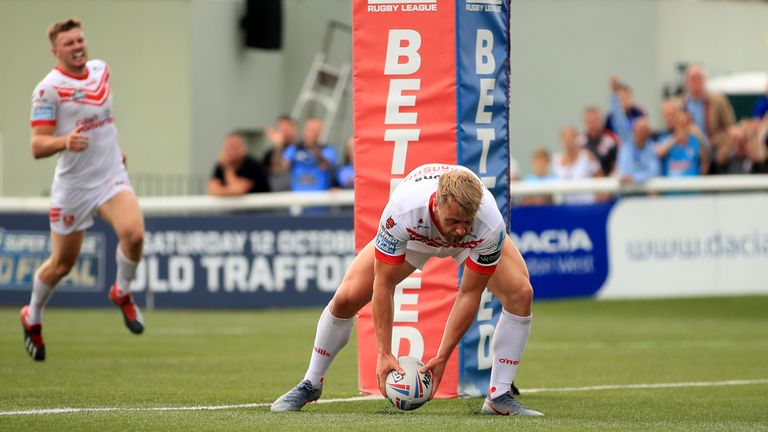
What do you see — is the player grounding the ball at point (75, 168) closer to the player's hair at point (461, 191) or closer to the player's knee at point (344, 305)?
the player's knee at point (344, 305)

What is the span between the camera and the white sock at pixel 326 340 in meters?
8.42

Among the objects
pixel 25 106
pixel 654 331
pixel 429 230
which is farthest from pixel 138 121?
pixel 429 230

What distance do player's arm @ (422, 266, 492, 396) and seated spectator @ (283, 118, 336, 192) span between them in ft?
39.2

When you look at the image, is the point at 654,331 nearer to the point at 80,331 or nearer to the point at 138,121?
the point at 80,331

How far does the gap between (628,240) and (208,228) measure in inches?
208

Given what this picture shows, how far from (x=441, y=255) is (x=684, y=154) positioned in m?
11.6

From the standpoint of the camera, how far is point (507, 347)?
28.3 feet

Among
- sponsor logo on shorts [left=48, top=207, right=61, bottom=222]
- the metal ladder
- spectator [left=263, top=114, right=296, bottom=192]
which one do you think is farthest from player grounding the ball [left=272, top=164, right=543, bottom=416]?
the metal ladder

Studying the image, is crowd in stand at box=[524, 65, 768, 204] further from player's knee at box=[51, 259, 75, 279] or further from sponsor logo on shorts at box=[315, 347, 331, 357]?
sponsor logo on shorts at box=[315, 347, 331, 357]

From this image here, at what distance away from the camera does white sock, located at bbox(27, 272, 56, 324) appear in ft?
38.6

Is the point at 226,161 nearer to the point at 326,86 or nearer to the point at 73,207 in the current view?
the point at 73,207

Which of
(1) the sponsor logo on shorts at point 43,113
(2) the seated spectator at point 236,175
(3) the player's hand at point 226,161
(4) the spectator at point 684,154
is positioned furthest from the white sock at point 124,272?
(4) the spectator at point 684,154

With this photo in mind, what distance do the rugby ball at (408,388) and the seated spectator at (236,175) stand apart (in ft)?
37.8

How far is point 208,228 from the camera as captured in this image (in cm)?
1903
